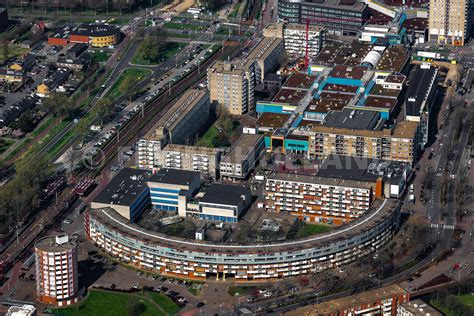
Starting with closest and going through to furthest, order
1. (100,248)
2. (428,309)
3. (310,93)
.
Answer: (428,309) < (100,248) < (310,93)

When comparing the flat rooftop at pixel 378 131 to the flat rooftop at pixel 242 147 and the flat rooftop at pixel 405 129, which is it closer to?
the flat rooftop at pixel 405 129

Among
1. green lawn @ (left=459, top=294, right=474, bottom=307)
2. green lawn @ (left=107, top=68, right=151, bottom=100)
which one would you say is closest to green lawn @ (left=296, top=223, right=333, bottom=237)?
green lawn @ (left=459, top=294, right=474, bottom=307)

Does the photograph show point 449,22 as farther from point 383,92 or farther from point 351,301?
point 351,301

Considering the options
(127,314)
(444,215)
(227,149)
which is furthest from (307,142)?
(127,314)

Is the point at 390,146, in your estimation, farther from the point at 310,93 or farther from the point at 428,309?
the point at 428,309

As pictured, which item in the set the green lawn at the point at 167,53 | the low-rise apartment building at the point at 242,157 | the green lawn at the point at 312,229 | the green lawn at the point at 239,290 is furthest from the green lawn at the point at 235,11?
the green lawn at the point at 239,290

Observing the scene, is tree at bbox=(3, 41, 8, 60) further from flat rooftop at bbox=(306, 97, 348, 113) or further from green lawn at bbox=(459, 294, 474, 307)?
green lawn at bbox=(459, 294, 474, 307)
